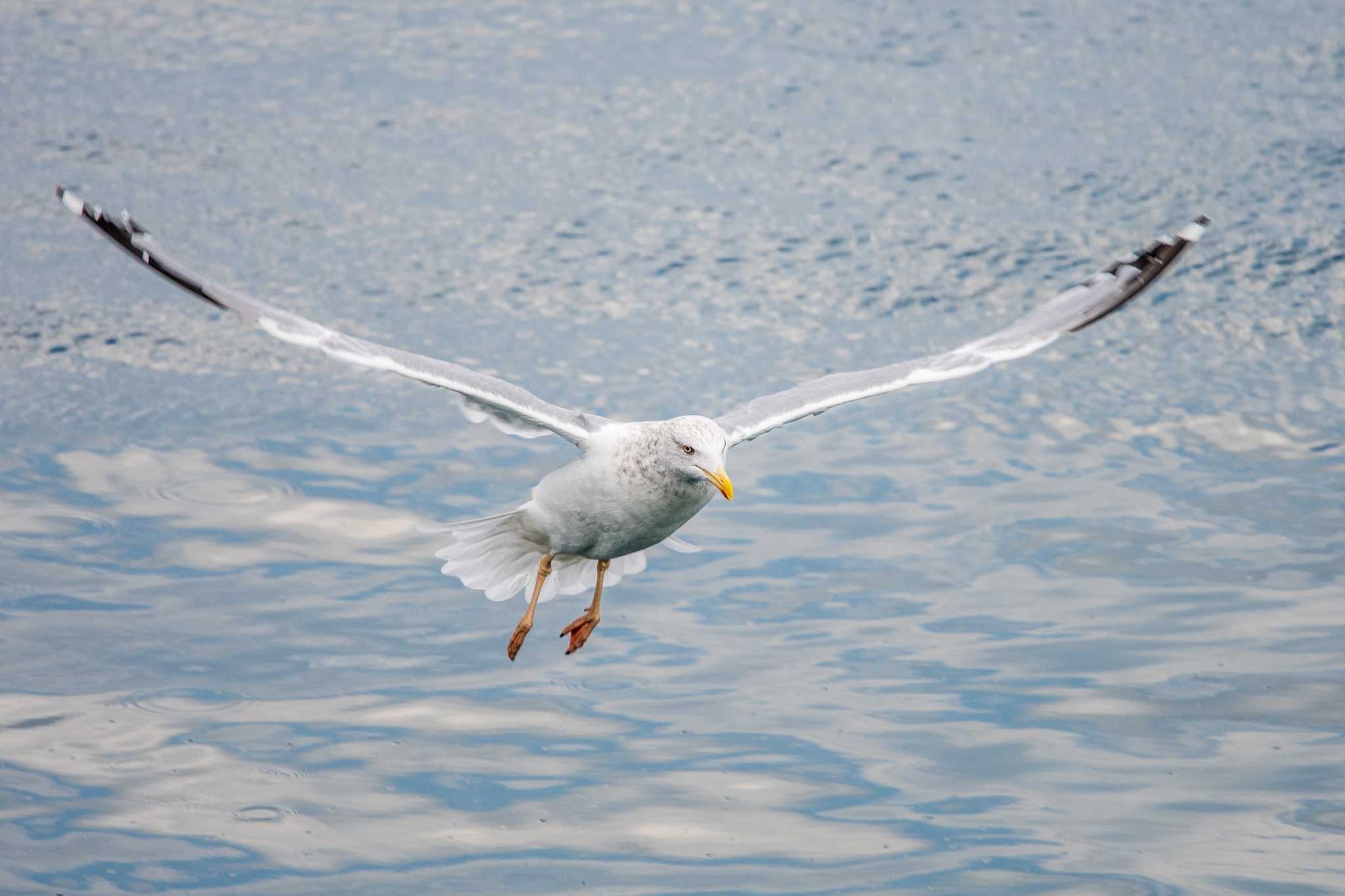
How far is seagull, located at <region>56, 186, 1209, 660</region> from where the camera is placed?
792cm

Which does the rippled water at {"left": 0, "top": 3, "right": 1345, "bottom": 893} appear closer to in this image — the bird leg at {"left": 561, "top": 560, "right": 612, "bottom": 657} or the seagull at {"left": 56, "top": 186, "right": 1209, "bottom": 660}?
the bird leg at {"left": 561, "top": 560, "right": 612, "bottom": 657}

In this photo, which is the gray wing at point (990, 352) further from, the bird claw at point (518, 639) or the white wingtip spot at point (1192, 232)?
the bird claw at point (518, 639)

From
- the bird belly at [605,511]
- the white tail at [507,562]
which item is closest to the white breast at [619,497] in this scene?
the bird belly at [605,511]

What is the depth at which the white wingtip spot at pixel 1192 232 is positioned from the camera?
8359 mm

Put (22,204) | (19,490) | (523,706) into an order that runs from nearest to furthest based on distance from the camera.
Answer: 1. (523,706)
2. (19,490)
3. (22,204)

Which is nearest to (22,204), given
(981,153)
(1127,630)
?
(981,153)

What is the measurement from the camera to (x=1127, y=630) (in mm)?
11102

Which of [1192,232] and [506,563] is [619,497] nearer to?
[506,563]

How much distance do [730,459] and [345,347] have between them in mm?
5177

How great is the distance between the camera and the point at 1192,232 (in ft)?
27.5

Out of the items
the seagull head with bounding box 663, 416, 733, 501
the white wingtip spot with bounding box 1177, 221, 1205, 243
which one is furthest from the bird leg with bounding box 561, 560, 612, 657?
the white wingtip spot with bounding box 1177, 221, 1205, 243

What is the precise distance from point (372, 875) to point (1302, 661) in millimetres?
5444

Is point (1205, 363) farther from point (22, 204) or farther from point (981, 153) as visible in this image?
point (22, 204)

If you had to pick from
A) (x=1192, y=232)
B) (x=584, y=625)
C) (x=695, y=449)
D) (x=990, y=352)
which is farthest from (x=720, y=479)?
(x=1192, y=232)
